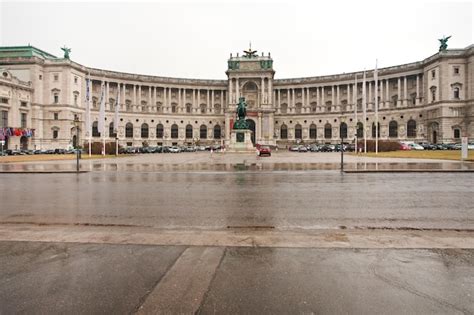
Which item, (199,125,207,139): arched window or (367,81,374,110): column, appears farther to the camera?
(199,125,207,139): arched window

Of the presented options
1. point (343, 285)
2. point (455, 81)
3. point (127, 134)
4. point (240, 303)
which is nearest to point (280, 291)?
point (240, 303)

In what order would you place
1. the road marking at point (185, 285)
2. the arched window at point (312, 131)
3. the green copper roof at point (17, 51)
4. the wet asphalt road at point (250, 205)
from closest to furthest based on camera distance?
the road marking at point (185, 285) → the wet asphalt road at point (250, 205) → the green copper roof at point (17, 51) → the arched window at point (312, 131)

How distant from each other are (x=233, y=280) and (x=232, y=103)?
99633 mm

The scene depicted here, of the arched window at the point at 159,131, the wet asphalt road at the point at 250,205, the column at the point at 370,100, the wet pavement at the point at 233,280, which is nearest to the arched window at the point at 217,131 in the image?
the arched window at the point at 159,131

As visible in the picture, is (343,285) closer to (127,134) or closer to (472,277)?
(472,277)

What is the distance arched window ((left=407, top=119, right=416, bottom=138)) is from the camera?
9038 cm

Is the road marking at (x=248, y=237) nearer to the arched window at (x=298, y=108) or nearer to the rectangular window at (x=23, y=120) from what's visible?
the rectangular window at (x=23, y=120)

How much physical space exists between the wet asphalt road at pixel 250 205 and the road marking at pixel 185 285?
98.2 inches

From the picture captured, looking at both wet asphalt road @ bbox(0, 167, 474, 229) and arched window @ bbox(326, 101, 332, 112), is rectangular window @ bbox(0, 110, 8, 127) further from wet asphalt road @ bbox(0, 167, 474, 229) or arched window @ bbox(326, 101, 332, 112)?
arched window @ bbox(326, 101, 332, 112)

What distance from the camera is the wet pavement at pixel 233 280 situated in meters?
4.16

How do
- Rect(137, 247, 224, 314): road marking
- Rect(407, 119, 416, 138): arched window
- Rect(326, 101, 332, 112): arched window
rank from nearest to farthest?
Rect(137, 247, 224, 314): road marking, Rect(407, 119, 416, 138): arched window, Rect(326, 101, 332, 112): arched window

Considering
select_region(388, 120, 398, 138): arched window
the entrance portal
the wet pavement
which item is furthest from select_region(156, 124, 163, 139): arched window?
the wet pavement

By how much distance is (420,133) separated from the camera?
87.4m

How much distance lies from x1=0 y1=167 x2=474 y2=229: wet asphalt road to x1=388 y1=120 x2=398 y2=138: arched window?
86.5 meters
